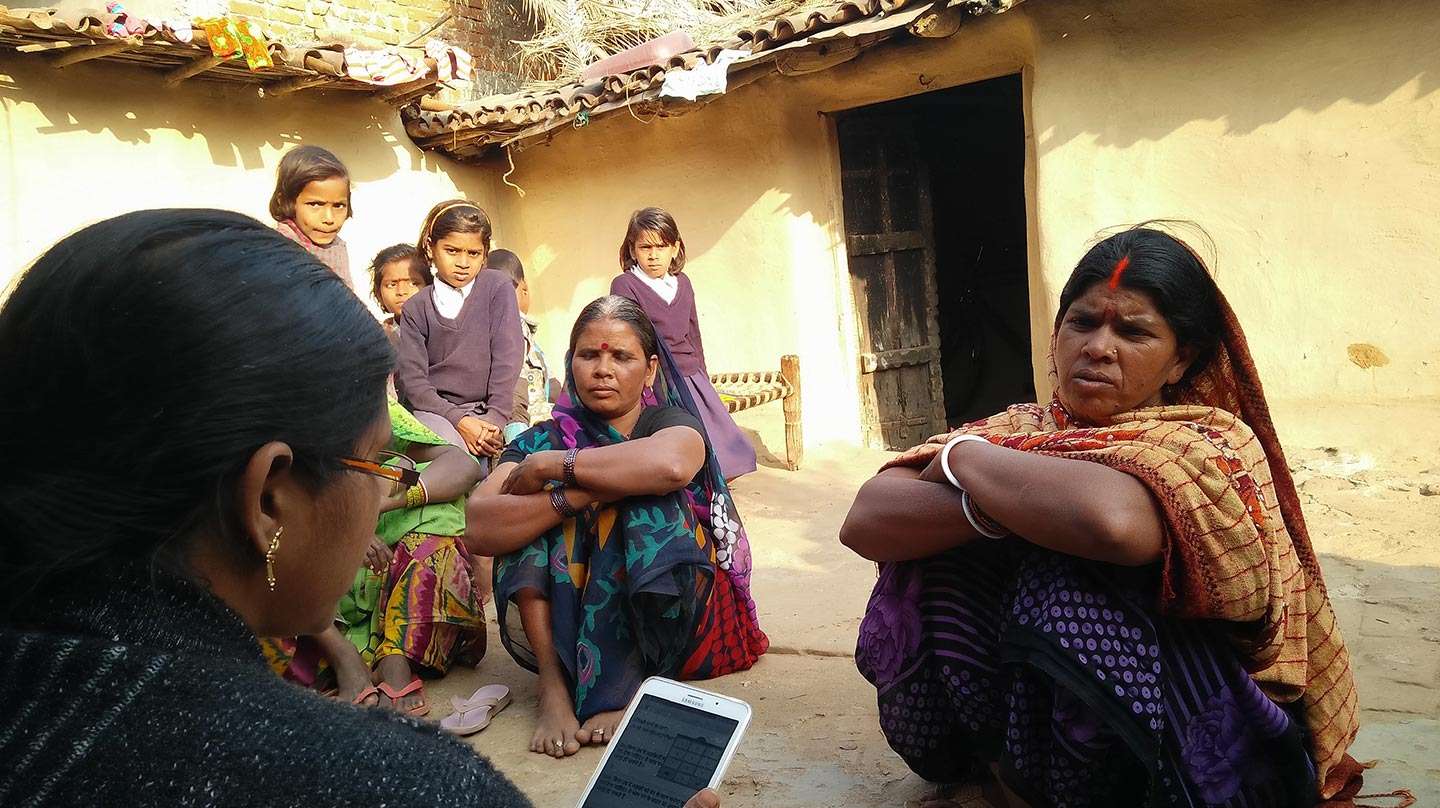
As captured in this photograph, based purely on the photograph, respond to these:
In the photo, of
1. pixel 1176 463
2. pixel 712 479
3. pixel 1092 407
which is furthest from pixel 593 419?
pixel 1176 463

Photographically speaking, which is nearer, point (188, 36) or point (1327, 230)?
point (1327, 230)

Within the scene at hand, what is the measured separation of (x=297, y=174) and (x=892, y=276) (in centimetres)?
461

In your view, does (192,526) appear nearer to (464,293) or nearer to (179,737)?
(179,737)

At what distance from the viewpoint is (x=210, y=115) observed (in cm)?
676

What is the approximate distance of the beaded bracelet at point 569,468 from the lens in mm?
3051

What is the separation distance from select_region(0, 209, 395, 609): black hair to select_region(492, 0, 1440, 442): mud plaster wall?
3708 mm

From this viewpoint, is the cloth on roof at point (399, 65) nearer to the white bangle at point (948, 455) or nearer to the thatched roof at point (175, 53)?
the thatched roof at point (175, 53)

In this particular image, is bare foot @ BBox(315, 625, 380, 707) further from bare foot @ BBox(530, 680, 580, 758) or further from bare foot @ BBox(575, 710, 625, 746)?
bare foot @ BBox(575, 710, 625, 746)

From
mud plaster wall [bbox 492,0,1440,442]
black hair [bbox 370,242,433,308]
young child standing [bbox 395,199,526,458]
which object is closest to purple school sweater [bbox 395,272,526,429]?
young child standing [bbox 395,199,526,458]

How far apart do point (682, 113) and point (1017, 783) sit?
603 cm

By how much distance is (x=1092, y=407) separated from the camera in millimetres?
2246

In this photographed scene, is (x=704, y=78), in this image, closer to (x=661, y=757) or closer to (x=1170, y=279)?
(x=1170, y=279)

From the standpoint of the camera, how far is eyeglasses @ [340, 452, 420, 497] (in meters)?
1.07

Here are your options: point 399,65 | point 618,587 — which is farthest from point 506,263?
point 618,587
